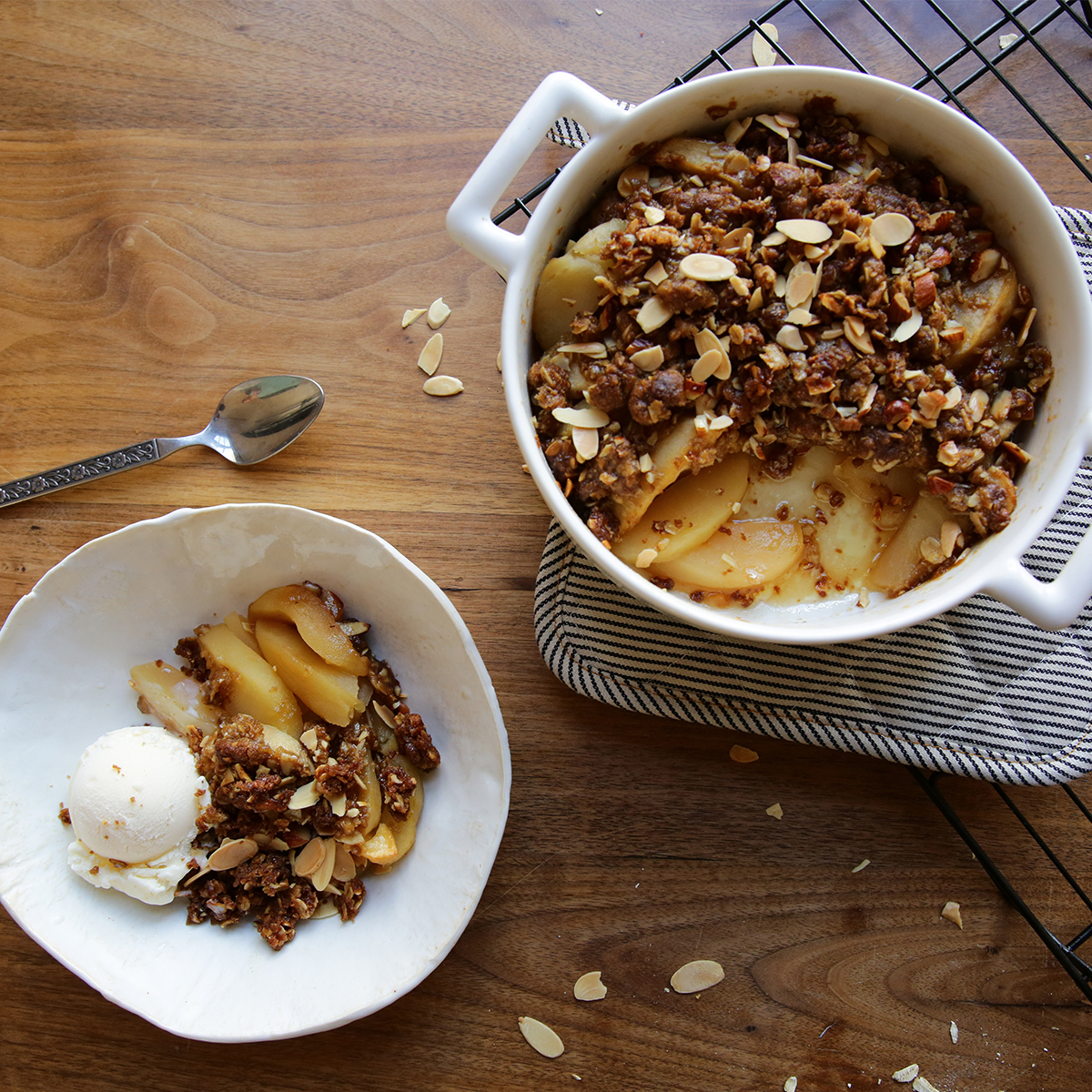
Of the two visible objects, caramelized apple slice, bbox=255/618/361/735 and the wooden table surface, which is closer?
caramelized apple slice, bbox=255/618/361/735

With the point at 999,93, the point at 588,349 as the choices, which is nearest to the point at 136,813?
the point at 588,349

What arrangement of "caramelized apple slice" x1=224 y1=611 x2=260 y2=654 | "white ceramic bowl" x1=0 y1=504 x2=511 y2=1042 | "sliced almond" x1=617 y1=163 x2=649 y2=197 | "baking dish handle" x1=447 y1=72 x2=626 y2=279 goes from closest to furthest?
1. "baking dish handle" x1=447 y1=72 x2=626 y2=279
2. "sliced almond" x1=617 y1=163 x2=649 y2=197
3. "white ceramic bowl" x1=0 y1=504 x2=511 y2=1042
4. "caramelized apple slice" x1=224 y1=611 x2=260 y2=654

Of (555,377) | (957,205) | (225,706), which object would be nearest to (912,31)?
(957,205)

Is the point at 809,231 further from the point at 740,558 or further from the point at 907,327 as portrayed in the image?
the point at 740,558

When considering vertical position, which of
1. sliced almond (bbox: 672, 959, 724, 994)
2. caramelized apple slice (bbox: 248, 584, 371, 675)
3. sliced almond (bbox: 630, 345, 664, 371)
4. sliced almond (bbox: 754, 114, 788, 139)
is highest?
sliced almond (bbox: 754, 114, 788, 139)

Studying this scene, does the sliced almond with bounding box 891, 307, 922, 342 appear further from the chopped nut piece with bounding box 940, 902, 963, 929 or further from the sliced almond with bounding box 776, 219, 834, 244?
the chopped nut piece with bounding box 940, 902, 963, 929

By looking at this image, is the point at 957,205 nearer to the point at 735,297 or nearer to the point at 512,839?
the point at 735,297

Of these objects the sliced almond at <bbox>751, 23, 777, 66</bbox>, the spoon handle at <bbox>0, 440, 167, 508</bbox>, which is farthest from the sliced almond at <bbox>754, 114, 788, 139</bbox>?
the spoon handle at <bbox>0, 440, 167, 508</bbox>
